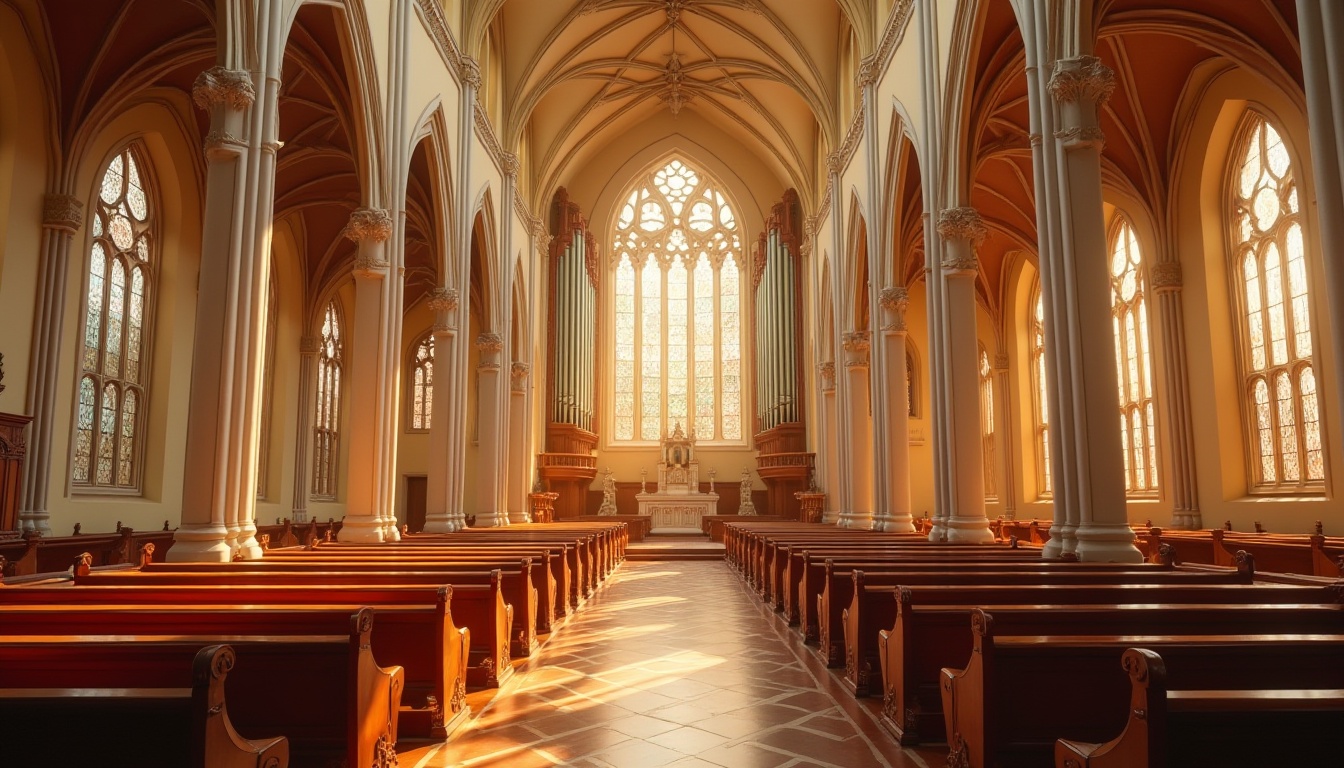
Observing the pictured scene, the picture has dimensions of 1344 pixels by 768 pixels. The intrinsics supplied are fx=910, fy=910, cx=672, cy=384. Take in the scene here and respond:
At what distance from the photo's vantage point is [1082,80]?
8773 mm

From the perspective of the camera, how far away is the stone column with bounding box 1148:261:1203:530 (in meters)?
16.1

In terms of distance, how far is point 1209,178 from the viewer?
52.2 feet

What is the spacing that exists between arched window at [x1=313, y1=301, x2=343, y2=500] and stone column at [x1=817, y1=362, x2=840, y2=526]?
13252mm

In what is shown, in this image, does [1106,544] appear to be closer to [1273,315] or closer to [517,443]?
[1273,315]

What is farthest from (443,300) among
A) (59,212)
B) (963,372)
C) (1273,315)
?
(1273,315)

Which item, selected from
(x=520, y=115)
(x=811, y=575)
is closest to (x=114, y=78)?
(x=520, y=115)

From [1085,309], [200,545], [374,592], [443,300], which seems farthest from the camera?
[443,300]

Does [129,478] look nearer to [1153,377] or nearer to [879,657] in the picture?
[879,657]

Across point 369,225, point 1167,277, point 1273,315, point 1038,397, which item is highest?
point 1167,277

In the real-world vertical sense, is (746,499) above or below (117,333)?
below

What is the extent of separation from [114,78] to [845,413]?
578 inches

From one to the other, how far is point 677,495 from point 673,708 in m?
20.9

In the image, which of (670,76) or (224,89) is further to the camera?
(670,76)

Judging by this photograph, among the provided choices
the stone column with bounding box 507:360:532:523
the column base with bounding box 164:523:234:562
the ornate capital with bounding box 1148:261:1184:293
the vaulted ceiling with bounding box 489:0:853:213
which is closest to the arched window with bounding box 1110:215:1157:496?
the ornate capital with bounding box 1148:261:1184:293
